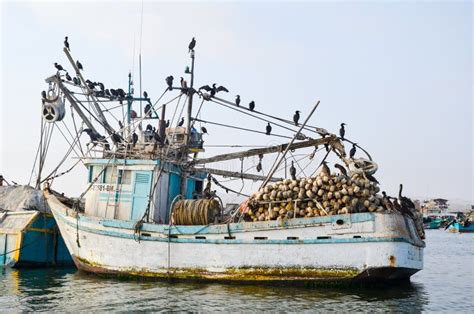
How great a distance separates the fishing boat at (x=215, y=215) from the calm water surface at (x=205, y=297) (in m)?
0.54

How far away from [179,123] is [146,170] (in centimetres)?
260

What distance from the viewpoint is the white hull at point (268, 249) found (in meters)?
14.0

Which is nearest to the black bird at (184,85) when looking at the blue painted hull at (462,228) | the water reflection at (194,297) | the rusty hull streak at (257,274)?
the rusty hull streak at (257,274)

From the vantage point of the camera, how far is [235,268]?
15344 mm

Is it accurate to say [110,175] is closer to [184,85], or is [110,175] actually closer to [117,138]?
[117,138]

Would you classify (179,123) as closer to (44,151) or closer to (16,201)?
(44,151)

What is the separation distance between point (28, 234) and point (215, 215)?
8.09 m

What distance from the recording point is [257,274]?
15.1m

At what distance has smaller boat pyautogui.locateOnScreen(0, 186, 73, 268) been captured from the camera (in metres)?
20.1

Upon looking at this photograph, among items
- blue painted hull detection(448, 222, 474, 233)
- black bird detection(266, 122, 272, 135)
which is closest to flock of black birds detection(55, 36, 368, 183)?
black bird detection(266, 122, 272, 135)

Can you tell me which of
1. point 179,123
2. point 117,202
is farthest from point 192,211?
point 179,123

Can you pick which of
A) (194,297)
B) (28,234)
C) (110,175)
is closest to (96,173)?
(110,175)

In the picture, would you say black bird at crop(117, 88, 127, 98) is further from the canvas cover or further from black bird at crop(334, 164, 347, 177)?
black bird at crop(334, 164, 347, 177)

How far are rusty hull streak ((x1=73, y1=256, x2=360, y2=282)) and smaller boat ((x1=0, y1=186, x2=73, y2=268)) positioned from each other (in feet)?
16.0
